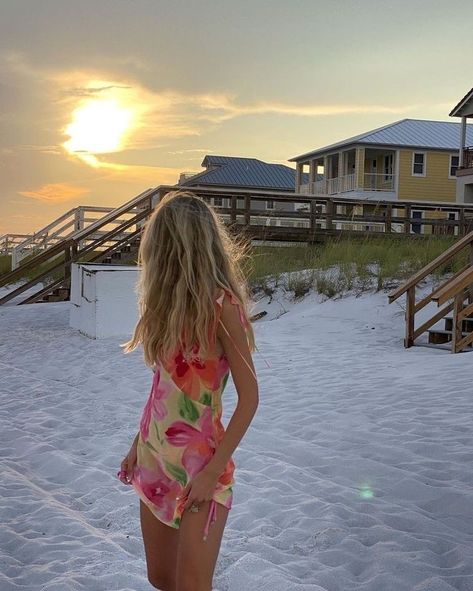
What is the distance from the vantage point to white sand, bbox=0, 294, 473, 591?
148 inches

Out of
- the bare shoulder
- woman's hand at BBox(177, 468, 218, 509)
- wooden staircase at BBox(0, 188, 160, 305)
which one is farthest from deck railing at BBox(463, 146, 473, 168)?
woman's hand at BBox(177, 468, 218, 509)

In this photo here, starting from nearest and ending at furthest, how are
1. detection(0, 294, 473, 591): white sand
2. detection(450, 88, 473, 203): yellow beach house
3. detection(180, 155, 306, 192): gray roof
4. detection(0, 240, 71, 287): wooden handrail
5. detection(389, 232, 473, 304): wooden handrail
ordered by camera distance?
1. detection(0, 294, 473, 591): white sand
2. detection(389, 232, 473, 304): wooden handrail
3. detection(0, 240, 71, 287): wooden handrail
4. detection(450, 88, 473, 203): yellow beach house
5. detection(180, 155, 306, 192): gray roof

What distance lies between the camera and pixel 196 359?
2.26 metres

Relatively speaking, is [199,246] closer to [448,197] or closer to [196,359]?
[196,359]

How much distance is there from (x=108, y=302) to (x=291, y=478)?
815cm

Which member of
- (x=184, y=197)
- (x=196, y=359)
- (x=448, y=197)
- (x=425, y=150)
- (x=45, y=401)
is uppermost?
(x=425, y=150)

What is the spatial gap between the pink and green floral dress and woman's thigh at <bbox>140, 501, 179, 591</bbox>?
76mm

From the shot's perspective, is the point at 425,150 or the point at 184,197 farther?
the point at 425,150

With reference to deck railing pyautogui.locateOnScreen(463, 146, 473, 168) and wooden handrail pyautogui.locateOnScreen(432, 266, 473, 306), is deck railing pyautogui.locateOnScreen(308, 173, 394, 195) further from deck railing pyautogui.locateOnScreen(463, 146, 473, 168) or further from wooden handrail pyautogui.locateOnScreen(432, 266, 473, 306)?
wooden handrail pyautogui.locateOnScreen(432, 266, 473, 306)

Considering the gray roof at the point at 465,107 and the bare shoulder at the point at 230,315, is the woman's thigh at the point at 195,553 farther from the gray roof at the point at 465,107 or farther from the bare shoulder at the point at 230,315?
the gray roof at the point at 465,107

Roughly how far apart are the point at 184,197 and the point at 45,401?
241 inches

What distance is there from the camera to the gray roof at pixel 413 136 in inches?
1415

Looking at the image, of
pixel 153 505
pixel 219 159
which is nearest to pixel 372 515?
pixel 153 505

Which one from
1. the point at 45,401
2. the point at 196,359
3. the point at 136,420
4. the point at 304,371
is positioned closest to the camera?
the point at 196,359
